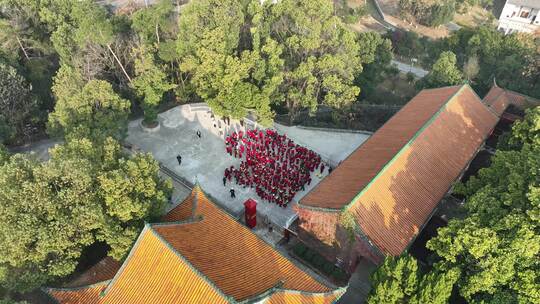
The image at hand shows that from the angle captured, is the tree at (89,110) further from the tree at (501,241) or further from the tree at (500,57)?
the tree at (500,57)

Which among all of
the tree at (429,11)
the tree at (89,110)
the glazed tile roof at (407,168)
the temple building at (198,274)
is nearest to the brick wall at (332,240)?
the glazed tile roof at (407,168)

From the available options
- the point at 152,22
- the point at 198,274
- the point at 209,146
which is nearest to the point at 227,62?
the point at 209,146

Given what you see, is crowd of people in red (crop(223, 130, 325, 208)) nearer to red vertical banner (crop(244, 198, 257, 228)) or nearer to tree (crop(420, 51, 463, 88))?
red vertical banner (crop(244, 198, 257, 228))

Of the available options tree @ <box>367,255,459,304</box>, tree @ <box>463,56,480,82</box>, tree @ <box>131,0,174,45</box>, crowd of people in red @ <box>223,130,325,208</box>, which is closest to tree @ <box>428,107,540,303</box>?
tree @ <box>367,255,459,304</box>

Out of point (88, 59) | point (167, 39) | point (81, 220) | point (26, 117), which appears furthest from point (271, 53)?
point (26, 117)

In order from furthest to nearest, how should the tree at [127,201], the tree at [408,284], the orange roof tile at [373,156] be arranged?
the orange roof tile at [373,156], the tree at [127,201], the tree at [408,284]

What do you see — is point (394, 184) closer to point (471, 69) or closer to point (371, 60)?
point (371, 60)

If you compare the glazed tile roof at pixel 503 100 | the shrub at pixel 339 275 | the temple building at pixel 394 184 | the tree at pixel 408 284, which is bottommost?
the shrub at pixel 339 275
